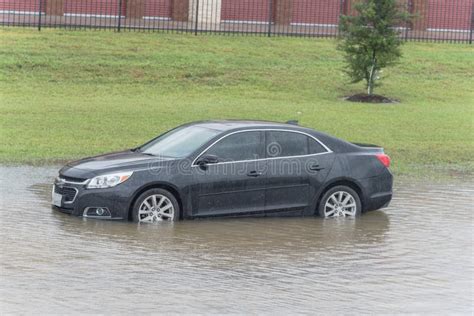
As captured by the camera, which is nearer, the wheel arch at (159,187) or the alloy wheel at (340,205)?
the wheel arch at (159,187)

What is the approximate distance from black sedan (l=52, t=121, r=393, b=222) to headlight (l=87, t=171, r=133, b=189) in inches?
0.5

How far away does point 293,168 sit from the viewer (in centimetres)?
→ 1376

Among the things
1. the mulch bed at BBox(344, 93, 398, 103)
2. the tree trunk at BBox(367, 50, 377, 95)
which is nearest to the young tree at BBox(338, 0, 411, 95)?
the tree trunk at BBox(367, 50, 377, 95)

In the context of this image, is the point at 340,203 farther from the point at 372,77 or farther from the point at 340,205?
the point at 372,77

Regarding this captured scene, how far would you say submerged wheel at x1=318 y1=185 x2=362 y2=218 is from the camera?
1398 cm

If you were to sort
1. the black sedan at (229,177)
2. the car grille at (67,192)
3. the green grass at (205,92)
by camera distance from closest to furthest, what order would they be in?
the black sedan at (229,177)
the car grille at (67,192)
the green grass at (205,92)

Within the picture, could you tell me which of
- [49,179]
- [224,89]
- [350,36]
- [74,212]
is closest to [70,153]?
[49,179]

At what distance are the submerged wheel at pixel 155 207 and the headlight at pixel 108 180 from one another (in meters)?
0.31

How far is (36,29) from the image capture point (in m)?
31.8

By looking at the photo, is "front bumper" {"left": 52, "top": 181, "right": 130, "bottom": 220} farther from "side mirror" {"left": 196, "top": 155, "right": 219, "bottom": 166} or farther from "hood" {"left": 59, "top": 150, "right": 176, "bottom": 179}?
"side mirror" {"left": 196, "top": 155, "right": 219, "bottom": 166}

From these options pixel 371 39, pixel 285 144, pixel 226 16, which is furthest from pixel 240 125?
pixel 226 16

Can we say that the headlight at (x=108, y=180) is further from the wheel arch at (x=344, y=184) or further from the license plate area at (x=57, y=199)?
the wheel arch at (x=344, y=184)

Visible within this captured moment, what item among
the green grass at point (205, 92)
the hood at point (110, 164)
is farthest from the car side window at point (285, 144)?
the green grass at point (205, 92)

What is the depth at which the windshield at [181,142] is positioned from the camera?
1356 centimetres
